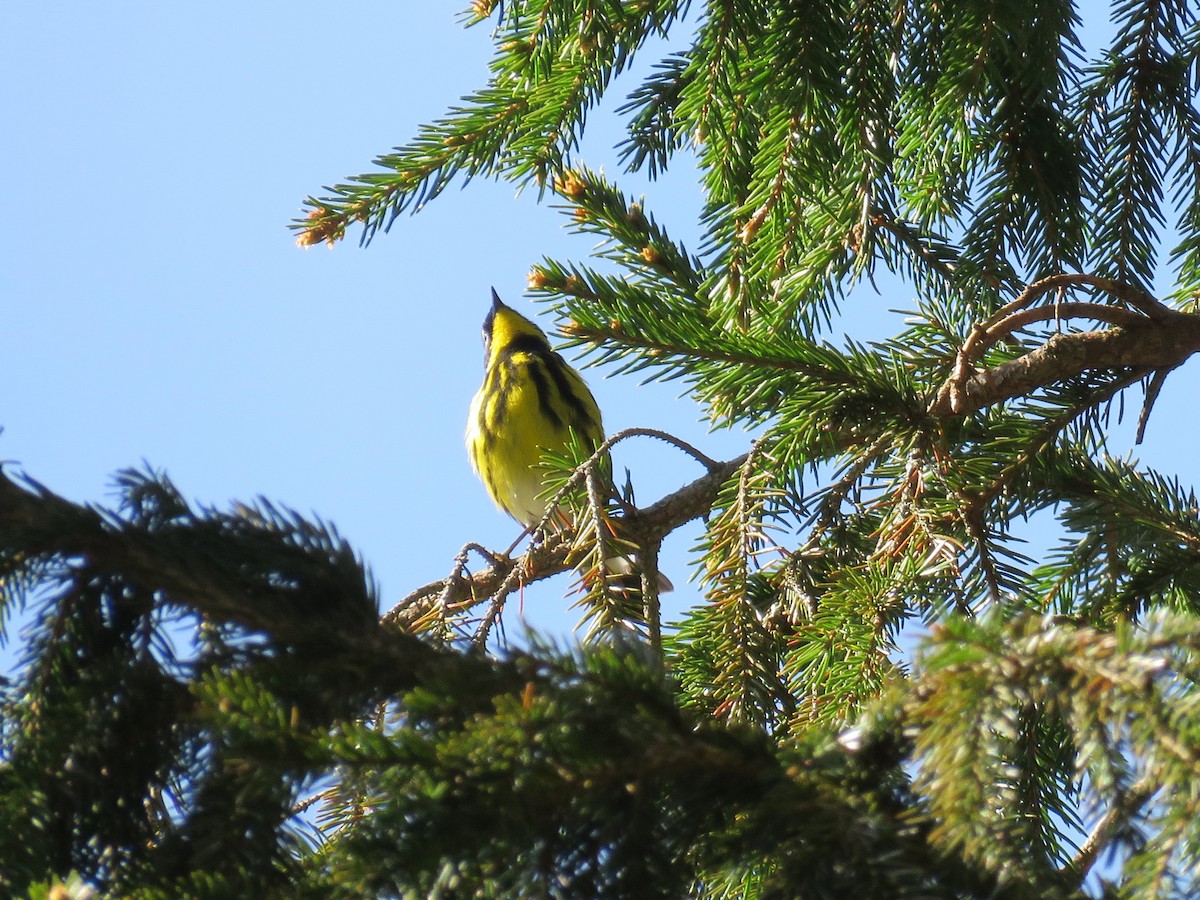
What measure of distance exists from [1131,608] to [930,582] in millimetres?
322

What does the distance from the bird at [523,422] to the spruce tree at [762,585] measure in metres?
1.32

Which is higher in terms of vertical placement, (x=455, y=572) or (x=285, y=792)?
(x=455, y=572)

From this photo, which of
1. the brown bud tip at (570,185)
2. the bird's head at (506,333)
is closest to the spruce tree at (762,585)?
the brown bud tip at (570,185)

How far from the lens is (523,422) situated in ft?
10.7

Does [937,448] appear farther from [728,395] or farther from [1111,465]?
[1111,465]

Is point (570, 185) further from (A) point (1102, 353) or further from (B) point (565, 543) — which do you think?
(A) point (1102, 353)

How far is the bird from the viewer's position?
3.28 m

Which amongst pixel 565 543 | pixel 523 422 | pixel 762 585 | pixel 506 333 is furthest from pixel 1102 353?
pixel 506 333

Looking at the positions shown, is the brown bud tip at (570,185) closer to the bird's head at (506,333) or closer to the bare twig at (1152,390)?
the bare twig at (1152,390)

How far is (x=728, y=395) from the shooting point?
1.39 m

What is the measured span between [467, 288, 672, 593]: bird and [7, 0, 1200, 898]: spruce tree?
132cm

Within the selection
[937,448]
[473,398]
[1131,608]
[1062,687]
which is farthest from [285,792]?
[473,398]

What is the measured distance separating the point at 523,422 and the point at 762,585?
172 cm

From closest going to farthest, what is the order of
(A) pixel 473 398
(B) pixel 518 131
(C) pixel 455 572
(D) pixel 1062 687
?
(D) pixel 1062 687
(C) pixel 455 572
(B) pixel 518 131
(A) pixel 473 398
